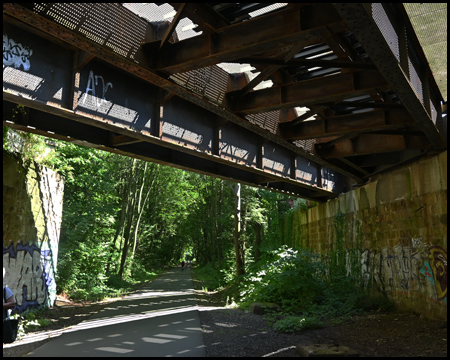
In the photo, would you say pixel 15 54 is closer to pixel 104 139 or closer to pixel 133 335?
pixel 104 139

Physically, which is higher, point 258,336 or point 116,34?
point 116,34

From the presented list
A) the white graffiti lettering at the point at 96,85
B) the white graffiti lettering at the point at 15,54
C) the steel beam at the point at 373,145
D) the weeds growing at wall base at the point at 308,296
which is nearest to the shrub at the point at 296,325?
the weeds growing at wall base at the point at 308,296

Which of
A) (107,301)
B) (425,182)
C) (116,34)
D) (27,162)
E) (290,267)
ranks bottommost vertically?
(107,301)

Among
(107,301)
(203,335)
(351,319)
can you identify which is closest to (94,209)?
(107,301)

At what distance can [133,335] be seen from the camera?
8438 mm

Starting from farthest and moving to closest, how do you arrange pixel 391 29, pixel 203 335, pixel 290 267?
pixel 290 267 < pixel 203 335 < pixel 391 29

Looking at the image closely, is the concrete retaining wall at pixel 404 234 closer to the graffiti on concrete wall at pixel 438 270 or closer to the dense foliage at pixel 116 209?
the graffiti on concrete wall at pixel 438 270

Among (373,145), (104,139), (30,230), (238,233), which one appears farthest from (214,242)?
(104,139)

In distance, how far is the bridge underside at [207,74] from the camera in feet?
18.2

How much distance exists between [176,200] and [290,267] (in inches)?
806

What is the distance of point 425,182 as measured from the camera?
9406 millimetres

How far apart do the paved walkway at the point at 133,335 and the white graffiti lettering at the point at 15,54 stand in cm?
475

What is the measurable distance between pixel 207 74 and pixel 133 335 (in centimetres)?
567

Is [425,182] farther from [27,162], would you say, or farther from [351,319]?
[27,162]
